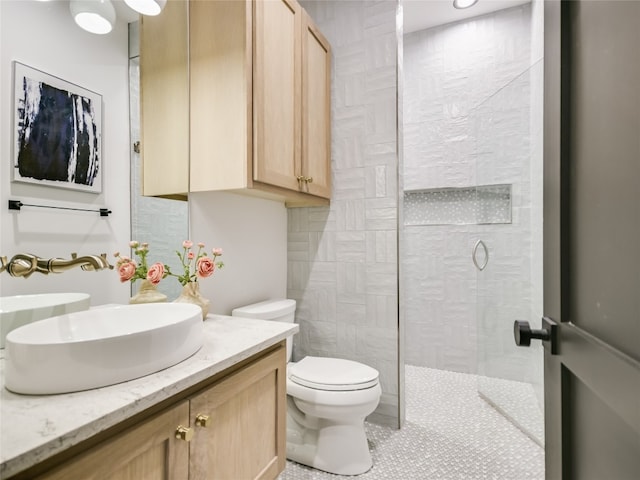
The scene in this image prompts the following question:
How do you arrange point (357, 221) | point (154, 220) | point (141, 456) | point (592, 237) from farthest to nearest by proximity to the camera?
point (357, 221)
point (154, 220)
point (141, 456)
point (592, 237)

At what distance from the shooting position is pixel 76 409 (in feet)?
2.03

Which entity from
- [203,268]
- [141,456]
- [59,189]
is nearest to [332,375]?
[203,268]

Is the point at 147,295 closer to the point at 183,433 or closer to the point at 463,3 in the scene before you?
the point at 183,433

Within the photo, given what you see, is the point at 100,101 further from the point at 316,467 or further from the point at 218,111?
the point at 316,467

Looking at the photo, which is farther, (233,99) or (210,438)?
(233,99)

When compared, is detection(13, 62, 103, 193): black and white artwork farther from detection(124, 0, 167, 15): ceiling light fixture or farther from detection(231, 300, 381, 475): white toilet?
detection(231, 300, 381, 475): white toilet

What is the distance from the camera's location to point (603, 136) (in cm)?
54

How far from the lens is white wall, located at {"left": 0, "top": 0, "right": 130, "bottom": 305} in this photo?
2.89 feet

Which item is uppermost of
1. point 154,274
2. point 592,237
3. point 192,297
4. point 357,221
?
point 357,221

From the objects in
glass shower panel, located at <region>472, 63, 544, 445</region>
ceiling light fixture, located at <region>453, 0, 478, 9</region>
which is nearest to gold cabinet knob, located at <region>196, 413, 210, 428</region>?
glass shower panel, located at <region>472, 63, 544, 445</region>

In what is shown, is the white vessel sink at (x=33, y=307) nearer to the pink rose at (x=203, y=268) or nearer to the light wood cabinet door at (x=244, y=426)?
the pink rose at (x=203, y=268)

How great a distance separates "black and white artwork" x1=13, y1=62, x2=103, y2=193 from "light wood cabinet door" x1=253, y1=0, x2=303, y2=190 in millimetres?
576

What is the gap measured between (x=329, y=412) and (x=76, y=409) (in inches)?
43.9

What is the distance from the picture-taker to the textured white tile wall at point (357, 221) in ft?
6.52
